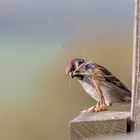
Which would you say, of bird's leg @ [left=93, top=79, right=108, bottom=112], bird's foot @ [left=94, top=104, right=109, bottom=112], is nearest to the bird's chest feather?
bird's leg @ [left=93, top=79, right=108, bottom=112]

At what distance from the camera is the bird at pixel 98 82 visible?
3969mm

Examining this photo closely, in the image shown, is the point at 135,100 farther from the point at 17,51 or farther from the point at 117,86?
the point at 17,51

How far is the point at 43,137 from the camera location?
599 centimetres

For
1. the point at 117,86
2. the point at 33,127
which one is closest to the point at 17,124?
the point at 33,127

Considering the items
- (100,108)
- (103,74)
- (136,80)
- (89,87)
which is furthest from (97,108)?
(89,87)

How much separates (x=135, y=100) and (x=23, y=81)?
3.61 metres

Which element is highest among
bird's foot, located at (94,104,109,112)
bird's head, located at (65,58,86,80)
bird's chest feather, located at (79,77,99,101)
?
bird's head, located at (65,58,86,80)

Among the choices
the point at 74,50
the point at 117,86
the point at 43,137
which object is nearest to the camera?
the point at 117,86

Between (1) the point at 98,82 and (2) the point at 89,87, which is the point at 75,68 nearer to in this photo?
(1) the point at 98,82

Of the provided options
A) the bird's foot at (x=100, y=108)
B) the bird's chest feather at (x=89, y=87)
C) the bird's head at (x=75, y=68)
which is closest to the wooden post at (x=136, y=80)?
the bird's foot at (x=100, y=108)

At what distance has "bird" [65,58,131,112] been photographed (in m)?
3.97

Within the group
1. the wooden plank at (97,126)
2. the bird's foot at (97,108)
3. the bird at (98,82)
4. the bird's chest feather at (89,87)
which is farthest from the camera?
the bird's chest feather at (89,87)

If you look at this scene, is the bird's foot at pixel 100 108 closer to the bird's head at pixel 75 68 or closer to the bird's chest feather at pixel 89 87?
the bird's head at pixel 75 68

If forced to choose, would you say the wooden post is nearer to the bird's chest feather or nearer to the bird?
the bird
